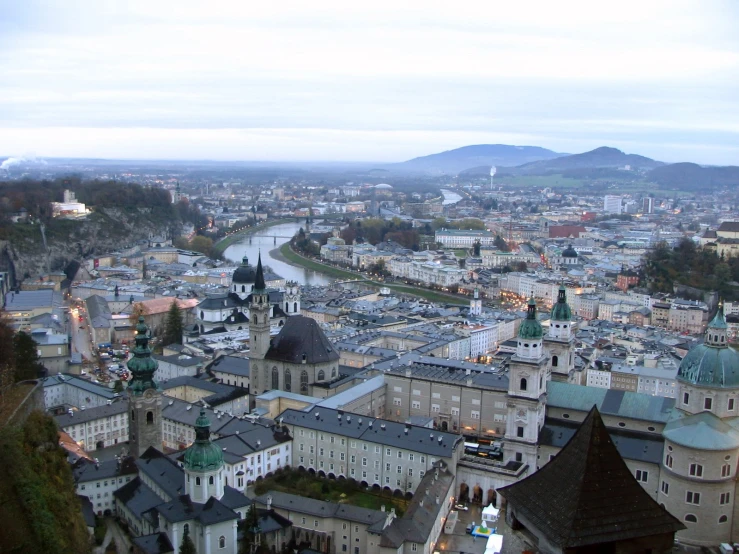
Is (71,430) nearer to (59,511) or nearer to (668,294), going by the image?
(59,511)

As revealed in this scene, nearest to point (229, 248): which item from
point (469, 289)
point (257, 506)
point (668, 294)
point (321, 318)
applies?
point (469, 289)

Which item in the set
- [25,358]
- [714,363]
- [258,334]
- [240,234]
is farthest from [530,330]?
[240,234]

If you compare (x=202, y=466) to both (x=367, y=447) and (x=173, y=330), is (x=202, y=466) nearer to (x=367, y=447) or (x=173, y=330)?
(x=367, y=447)


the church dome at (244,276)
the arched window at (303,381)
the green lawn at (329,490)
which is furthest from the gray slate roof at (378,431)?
the church dome at (244,276)

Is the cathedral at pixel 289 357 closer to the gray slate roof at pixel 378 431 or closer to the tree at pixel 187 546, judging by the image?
the gray slate roof at pixel 378 431

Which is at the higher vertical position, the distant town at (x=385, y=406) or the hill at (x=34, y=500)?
the hill at (x=34, y=500)

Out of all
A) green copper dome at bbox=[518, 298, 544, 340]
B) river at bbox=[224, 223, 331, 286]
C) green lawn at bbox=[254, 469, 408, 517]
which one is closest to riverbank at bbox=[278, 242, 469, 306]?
river at bbox=[224, 223, 331, 286]

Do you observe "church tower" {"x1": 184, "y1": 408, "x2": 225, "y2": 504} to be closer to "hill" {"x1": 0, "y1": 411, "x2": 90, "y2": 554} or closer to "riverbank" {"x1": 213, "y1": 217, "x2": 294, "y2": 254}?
"hill" {"x1": 0, "y1": 411, "x2": 90, "y2": 554}
